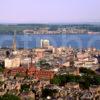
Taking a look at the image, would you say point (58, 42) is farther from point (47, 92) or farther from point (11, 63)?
point (47, 92)

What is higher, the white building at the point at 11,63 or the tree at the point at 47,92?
the tree at the point at 47,92

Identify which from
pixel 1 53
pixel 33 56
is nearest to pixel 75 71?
pixel 33 56

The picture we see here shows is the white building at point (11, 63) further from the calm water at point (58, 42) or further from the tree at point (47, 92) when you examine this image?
the calm water at point (58, 42)

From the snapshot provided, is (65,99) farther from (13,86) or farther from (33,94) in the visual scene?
(13,86)

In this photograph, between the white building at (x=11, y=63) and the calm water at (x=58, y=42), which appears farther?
the calm water at (x=58, y=42)

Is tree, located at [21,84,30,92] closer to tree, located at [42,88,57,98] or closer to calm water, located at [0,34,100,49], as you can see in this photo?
tree, located at [42,88,57,98]

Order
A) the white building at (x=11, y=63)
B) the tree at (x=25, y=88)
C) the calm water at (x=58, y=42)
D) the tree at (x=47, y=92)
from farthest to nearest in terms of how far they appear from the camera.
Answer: the calm water at (x=58, y=42) < the white building at (x=11, y=63) < the tree at (x=25, y=88) < the tree at (x=47, y=92)

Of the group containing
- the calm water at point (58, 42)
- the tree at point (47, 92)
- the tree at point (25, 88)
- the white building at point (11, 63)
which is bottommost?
the calm water at point (58, 42)

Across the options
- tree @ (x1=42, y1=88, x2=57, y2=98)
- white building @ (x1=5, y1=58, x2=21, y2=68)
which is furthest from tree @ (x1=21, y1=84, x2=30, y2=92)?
white building @ (x1=5, y1=58, x2=21, y2=68)

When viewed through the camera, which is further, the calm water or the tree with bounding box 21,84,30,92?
the calm water

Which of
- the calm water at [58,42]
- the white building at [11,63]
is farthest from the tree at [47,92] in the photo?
the calm water at [58,42]

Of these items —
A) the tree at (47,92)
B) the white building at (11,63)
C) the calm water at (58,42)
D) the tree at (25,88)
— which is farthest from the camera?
the calm water at (58,42)
